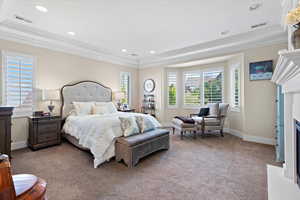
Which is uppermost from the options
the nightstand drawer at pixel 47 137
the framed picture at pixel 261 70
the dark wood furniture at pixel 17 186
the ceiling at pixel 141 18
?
the ceiling at pixel 141 18

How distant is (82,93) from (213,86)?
4625 mm

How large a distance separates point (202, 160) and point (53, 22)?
Answer: 4.25 meters

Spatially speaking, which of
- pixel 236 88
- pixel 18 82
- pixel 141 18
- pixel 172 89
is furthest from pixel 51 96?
pixel 236 88

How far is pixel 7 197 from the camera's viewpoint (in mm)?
728

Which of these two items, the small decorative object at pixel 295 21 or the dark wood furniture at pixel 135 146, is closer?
the small decorative object at pixel 295 21

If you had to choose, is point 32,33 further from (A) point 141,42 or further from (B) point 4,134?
(A) point 141,42

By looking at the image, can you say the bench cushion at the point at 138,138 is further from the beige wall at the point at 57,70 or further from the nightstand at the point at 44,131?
the beige wall at the point at 57,70

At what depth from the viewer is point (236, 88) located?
4.78 meters

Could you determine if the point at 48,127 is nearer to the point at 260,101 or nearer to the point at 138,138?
the point at 138,138

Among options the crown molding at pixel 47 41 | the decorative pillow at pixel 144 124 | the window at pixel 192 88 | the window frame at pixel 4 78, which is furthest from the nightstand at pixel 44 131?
the window at pixel 192 88

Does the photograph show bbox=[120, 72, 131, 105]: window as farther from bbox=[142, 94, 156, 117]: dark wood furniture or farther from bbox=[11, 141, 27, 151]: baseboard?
bbox=[11, 141, 27, 151]: baseboard

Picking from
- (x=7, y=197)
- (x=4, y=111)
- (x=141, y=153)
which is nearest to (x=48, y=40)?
(x=4, y=111)

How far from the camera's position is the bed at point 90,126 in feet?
8.90

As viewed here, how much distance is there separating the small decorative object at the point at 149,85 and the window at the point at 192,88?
1363 millimetres
